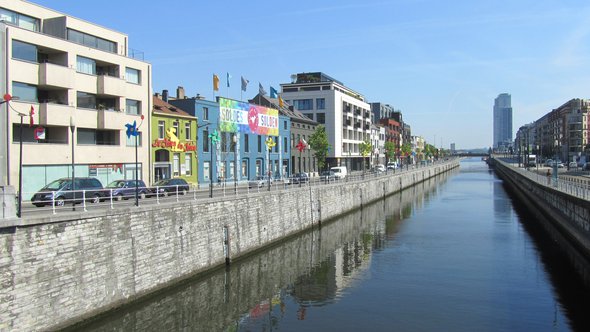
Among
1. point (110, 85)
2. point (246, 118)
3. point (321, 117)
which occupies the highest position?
point (321, 117)

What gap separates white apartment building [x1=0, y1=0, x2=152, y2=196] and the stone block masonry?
44.0 feet

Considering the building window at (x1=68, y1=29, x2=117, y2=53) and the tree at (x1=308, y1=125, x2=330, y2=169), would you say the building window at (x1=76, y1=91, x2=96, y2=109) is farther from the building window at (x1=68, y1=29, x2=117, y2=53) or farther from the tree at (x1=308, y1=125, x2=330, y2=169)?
the tree at (x1=308, y1=125, x2=330, y2=169)

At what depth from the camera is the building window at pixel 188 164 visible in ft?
176

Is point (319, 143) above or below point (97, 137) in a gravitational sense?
above

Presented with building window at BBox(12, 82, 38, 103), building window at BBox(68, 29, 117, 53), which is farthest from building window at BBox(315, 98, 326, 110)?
building window at BBox(12, 82, 38, 103)

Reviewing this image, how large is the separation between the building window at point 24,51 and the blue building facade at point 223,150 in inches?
703

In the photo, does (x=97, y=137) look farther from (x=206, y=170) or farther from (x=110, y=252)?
(x=110, y=252)

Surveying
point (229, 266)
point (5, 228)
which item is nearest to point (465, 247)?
point (229, 266)

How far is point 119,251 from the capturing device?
2162 centimetres

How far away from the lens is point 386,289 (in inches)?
1011

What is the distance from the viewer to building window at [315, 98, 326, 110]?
104 meters

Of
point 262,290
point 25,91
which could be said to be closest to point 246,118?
point 25,91

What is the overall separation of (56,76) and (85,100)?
4508 millimetres

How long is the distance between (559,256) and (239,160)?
38.5 meters
